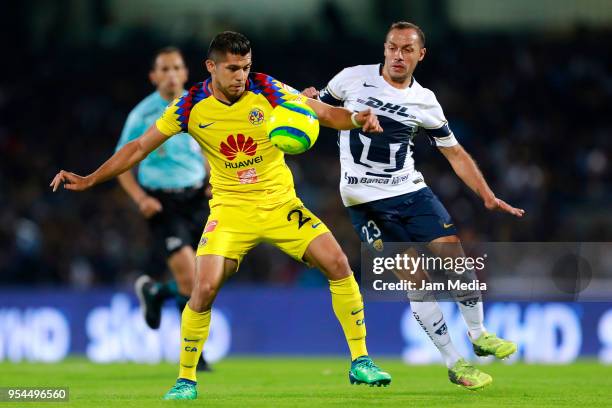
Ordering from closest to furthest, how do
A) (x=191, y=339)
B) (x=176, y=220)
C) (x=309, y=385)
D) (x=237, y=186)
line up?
(x=191, y=339) < (x=237, y=186) < (x=309, y=385) < (x=176, y=220)

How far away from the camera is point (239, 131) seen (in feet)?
25.3

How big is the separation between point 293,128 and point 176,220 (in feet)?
12.7

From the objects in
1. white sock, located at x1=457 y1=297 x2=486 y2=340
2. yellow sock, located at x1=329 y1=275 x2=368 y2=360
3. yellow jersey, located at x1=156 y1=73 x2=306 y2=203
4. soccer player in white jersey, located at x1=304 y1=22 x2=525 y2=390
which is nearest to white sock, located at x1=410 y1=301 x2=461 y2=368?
soccer player in white jersey, located at x1=304 y1=22 x2=525 y2=390

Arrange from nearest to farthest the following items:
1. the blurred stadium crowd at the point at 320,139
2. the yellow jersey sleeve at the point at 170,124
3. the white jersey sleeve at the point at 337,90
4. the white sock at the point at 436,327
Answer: the yellow jersey sleeve at the point at 170,124, the white sock at the point at 436,327, the white jersey sleeve at the point at 337,90, the blurred stadium crowd at the point at 320,139

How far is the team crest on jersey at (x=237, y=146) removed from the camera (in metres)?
7.73

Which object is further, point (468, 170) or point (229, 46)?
point (468, 170)

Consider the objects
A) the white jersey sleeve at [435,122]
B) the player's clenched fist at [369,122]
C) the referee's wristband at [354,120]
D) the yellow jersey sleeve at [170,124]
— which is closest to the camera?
the player's clenched fist at [369,122]

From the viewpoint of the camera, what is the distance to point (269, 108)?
25.3ft

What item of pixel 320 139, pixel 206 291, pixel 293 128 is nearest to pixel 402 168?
pixel 293 128

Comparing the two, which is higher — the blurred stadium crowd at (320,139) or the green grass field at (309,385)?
the blurred stadium crowd at (320,139)

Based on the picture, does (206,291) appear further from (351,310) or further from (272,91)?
(272,91)

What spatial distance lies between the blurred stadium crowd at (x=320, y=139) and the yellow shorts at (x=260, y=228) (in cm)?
788

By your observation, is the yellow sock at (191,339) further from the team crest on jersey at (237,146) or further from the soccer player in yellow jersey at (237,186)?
the team crest on jersey at (237,146)

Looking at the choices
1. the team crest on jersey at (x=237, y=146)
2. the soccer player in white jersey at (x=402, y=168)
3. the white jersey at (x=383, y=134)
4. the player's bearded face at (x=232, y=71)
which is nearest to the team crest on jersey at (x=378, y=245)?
the soccer player in white jersey at (x=402, y=168)
